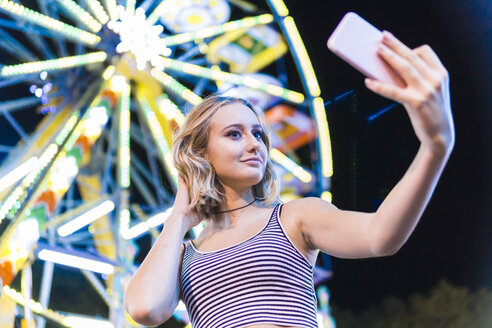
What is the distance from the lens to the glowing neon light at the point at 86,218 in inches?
181

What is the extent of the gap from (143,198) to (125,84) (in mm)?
1014

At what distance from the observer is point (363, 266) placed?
7426mm

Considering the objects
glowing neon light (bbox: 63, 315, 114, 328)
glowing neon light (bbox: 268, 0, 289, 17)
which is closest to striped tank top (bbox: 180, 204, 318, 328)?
glowing neon light (bbox: 63, 315, 114, 328)

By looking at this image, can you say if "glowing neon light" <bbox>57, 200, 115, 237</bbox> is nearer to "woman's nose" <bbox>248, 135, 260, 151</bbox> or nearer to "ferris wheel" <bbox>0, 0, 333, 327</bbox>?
"ferris wheel" <bbox>0, 0, 333, 327</bbox>

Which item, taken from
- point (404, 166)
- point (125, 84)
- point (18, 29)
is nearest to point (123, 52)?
point (125, 84)

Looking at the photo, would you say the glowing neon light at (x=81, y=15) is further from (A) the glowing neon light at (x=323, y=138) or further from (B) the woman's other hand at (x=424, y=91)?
(B) the woman's other hand at (x=424, y=91)

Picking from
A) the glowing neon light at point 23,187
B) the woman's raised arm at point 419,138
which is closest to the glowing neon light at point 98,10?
the glowing neon light at point 23,187

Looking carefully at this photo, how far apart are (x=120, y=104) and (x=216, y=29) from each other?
981 mm

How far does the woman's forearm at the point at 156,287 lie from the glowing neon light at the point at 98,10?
11.5 ft

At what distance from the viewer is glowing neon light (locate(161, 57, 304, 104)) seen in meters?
5.03

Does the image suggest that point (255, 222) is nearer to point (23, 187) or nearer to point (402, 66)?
point (402, 66)

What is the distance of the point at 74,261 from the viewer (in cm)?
418

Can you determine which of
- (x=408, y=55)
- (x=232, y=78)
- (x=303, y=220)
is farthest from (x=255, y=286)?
(x=232, y=78)

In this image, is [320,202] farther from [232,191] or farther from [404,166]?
[404,166]
